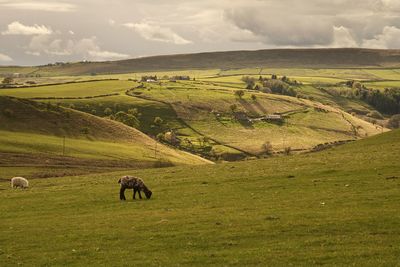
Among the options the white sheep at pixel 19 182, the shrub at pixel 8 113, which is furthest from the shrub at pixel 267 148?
the white sheep at pixel 19 182

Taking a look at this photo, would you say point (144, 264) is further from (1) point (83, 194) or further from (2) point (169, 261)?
(1) point (83, 194)

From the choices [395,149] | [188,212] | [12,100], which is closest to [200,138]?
[12,100]

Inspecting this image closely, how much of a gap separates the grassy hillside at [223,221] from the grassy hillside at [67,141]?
50.0 m

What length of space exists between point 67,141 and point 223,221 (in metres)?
91.7

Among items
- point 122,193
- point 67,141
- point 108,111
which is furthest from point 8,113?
point 122,193

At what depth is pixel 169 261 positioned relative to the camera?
2509 cm

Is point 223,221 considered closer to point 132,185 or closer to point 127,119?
point 132,185

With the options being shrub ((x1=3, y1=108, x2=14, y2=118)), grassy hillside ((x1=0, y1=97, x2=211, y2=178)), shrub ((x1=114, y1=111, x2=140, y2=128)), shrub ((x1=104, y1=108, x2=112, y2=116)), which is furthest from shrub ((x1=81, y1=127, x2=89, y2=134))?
shrub ((x1=104, y1=108, x2=112, y2=116))

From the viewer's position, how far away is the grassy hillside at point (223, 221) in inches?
1013

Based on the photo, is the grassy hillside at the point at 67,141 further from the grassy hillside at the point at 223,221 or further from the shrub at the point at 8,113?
the grassy hillside at the point at 223,221

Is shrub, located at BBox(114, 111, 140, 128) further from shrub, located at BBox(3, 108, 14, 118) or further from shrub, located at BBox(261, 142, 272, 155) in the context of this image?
shrub, located at BBox(3, 108, 14, 118)

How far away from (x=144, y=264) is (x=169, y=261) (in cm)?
112

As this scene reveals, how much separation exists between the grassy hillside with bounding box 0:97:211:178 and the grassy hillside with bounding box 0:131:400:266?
50.0 meters

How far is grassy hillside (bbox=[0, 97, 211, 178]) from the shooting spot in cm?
10156
